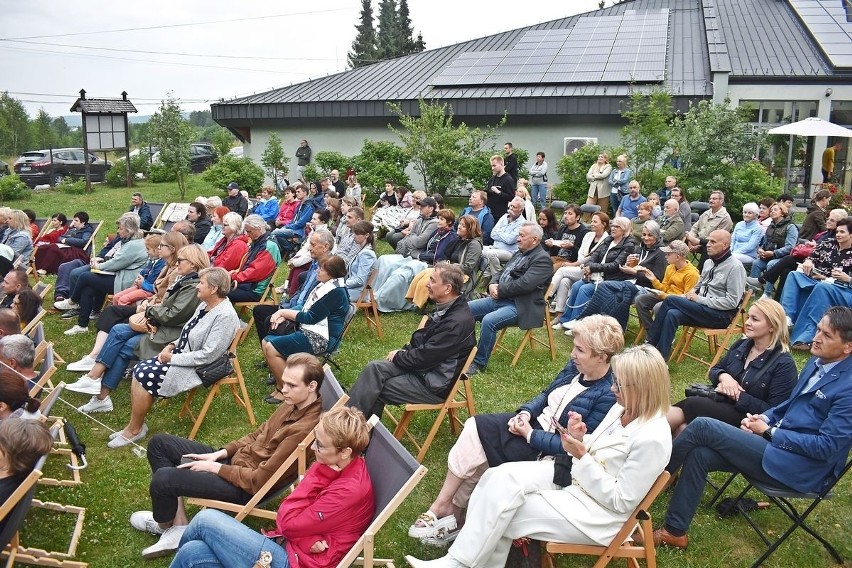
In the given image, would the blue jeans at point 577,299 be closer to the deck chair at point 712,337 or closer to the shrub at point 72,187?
the deck chair at point 712,337

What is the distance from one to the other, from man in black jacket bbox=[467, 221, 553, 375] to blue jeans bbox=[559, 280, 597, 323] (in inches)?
46.3

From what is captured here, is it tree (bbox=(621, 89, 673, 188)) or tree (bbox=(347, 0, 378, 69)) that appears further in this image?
tree (bbox=(347, 0, 378, 69))

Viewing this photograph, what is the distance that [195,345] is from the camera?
5590mm

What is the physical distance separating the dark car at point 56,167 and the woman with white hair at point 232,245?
55.6 feet

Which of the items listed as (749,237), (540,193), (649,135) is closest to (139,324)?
(749,237)

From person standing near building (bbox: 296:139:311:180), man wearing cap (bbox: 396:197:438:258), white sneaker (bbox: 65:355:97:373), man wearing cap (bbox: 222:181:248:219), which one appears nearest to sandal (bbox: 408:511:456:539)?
white sneaker (bbox: 65:355:97:373)

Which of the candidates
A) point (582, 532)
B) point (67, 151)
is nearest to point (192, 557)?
point (582, 532)

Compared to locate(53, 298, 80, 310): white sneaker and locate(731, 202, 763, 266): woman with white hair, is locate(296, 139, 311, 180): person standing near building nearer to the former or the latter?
locate(53, 298, 80, 310): white sneaker

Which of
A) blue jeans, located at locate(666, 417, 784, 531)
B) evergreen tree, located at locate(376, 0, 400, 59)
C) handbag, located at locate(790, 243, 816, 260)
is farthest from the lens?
evergreen tree, located at locate(376, 0, 400, 59)

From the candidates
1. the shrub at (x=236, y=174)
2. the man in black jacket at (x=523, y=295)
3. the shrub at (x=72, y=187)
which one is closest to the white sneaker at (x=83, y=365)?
the man in black jacket at (x=523, y=295)

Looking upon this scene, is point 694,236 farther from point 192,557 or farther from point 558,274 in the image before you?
point 192,557

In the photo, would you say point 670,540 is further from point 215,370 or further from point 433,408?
point 215,370

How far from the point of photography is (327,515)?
345 cm

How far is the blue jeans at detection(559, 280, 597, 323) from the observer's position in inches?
316
